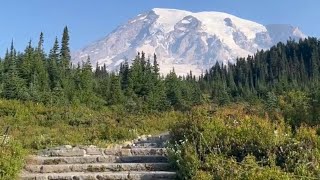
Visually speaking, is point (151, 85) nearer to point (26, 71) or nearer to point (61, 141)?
point (26, 71)

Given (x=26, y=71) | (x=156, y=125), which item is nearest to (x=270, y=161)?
(x=156, y=125)

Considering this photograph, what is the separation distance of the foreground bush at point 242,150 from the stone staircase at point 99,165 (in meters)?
0.48

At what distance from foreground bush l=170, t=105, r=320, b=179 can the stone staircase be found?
1.56ft

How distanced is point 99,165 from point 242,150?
2.75m

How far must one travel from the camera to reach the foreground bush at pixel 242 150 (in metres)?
7.18

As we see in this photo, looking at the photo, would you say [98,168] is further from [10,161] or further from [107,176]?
[10,161]

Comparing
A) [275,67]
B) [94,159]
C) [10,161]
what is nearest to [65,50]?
[94,159]

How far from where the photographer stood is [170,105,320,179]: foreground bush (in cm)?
718

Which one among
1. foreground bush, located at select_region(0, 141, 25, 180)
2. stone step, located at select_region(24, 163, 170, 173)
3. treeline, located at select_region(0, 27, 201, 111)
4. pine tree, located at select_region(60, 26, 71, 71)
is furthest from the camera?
pine tree, located at select_region(60, 26, 71, 71)

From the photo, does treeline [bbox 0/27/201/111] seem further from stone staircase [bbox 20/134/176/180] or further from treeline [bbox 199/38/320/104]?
treeline [bbox 199/38/320/104]

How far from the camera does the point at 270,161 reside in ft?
25.0

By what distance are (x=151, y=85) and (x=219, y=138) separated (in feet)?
165

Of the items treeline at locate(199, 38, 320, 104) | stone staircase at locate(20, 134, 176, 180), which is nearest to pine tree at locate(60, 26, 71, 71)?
treeline at locate(199, 38, 320, 104)

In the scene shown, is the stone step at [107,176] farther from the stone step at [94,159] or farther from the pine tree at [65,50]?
the pine tree at [65,50]
